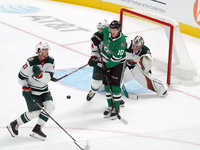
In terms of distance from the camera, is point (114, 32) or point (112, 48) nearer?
point (114, 32)

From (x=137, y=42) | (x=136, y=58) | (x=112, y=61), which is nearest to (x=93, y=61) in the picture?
(x=112, y=61)

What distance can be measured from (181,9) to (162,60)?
212 centimetres

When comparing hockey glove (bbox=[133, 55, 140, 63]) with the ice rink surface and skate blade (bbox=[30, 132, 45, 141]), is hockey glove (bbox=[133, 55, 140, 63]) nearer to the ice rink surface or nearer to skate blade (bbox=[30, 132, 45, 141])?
the ice rink surface

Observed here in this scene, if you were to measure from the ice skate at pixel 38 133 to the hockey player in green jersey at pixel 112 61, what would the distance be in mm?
870

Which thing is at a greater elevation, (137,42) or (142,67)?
(137,42)

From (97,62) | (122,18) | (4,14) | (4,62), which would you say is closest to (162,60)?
(122,18)

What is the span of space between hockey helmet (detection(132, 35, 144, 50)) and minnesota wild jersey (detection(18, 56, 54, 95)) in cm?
139

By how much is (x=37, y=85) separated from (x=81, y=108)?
3.50 feet

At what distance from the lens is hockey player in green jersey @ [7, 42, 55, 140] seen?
379cm

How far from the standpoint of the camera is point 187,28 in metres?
8.08

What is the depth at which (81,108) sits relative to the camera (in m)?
4.83

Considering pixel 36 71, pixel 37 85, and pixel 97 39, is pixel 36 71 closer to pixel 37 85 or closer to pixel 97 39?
pixel 37 85

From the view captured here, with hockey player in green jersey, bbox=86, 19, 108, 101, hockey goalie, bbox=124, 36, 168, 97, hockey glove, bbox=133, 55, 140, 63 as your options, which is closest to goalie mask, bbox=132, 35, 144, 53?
hockey goalie, bbox=124, 36, 168, 97

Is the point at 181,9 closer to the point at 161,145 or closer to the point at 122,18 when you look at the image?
the point at 122,18
